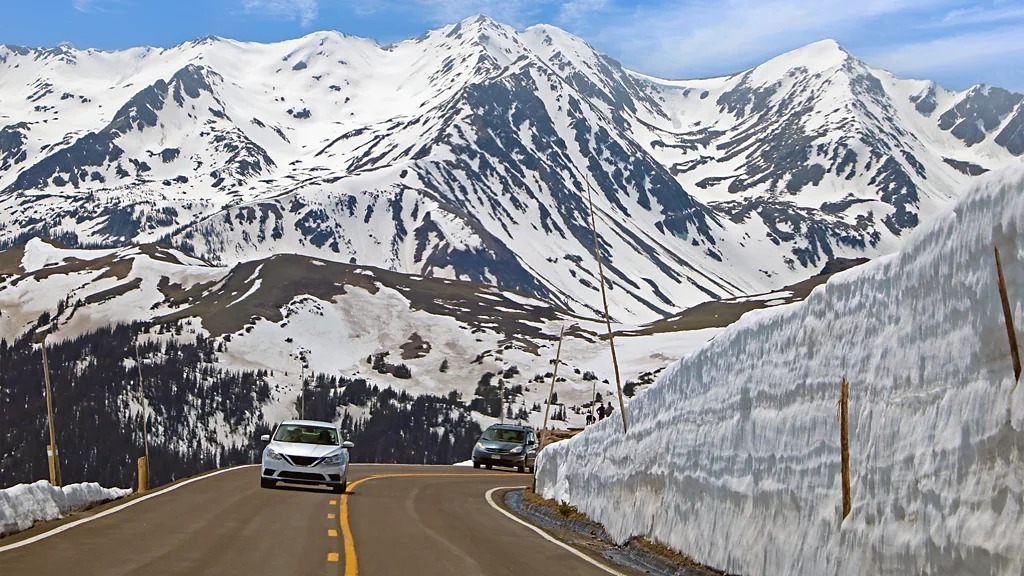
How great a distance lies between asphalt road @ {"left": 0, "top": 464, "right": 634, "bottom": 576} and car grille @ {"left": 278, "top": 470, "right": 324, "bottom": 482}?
0.38 meters

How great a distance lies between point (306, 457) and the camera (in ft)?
102

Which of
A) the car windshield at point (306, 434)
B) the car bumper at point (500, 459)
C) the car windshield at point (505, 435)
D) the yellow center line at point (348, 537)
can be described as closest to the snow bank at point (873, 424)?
the yellow center line at point (348, 537)

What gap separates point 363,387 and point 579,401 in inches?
1321

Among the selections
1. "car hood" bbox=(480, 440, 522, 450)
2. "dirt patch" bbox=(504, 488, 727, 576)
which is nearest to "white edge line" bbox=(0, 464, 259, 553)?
"dirt patch" bbox=(504, 488, 727, 576)

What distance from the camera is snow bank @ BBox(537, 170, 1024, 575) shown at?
10602 mm

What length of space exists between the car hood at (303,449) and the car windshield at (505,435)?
20928mm

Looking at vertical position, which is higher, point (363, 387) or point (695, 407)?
point (363, 387)

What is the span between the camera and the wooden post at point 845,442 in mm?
13164

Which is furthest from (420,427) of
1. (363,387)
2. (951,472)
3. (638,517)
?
(951,472)

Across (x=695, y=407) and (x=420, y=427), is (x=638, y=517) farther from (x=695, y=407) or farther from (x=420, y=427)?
(x=420, y=427)

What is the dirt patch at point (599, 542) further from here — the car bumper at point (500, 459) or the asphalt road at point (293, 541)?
the car bumper at point (500, 459)

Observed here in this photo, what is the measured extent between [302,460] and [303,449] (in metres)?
0.34

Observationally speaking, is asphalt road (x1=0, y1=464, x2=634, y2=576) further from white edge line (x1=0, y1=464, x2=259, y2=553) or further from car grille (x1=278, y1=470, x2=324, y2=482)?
car grille (x1=278, y1=470, x2=324, y2=482)

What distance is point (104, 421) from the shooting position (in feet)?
609
